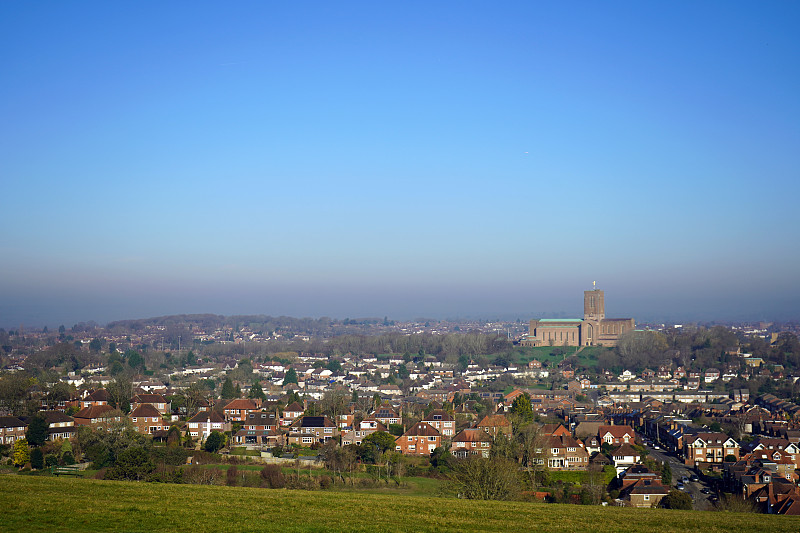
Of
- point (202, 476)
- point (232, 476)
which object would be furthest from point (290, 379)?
point (202, 476)

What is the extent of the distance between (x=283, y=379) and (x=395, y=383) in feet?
29.2

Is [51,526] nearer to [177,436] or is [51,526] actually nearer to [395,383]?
[177,436]

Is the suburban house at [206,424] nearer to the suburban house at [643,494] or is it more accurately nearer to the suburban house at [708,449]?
the suburban house at [643,494]

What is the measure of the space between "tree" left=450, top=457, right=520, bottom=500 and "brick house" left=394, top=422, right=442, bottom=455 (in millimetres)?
8968

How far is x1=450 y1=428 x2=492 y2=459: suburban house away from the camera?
2603 cm

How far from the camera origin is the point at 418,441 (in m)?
27.7

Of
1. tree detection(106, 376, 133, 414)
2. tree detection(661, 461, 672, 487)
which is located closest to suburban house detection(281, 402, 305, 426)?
tree detection(106, 376, 133, 414)

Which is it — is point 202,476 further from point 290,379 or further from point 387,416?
point 290,379

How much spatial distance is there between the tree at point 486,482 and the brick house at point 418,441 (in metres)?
8.97

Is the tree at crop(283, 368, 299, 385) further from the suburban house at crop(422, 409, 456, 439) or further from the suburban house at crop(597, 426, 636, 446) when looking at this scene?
the suburban house at crop(597, 426, 636, 446)

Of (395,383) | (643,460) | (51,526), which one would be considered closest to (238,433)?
(643,460)

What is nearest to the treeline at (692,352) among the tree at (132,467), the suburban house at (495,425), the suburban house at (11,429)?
the suburban house at (495,425)

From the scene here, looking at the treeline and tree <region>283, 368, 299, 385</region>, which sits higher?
the treeline

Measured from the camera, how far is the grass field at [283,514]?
9445 mm
